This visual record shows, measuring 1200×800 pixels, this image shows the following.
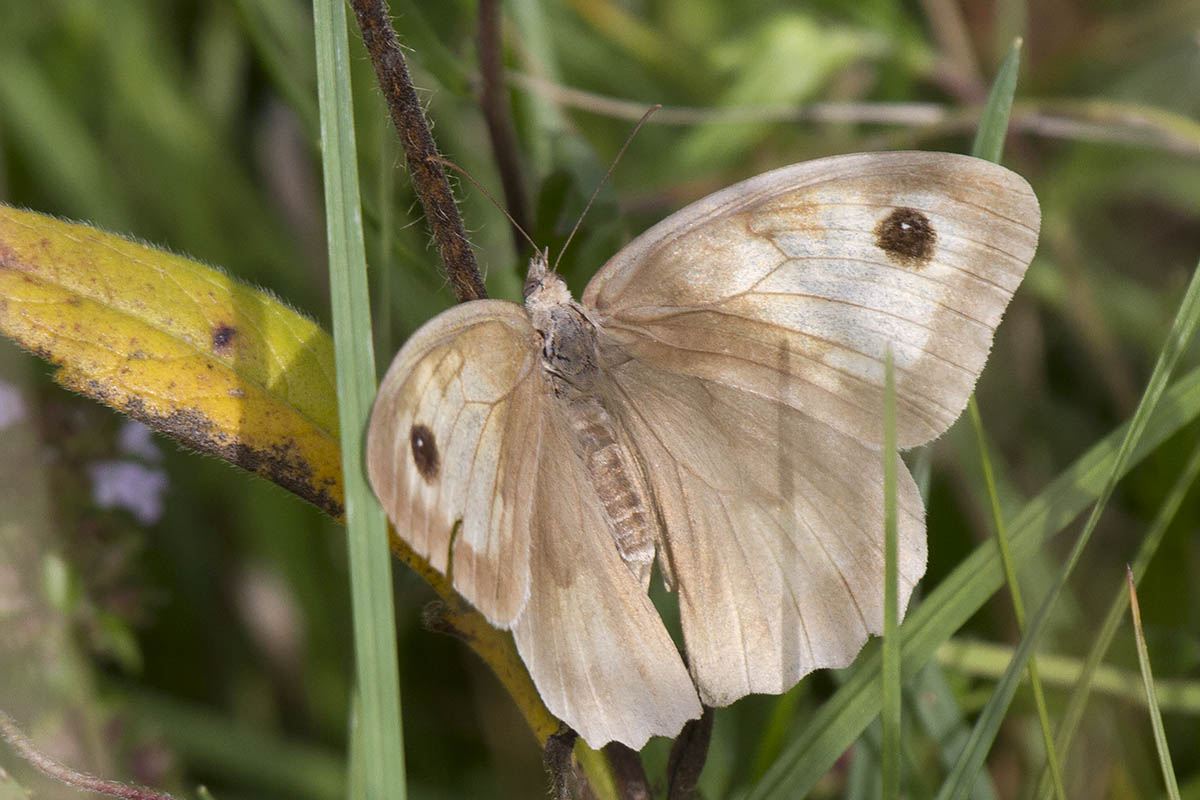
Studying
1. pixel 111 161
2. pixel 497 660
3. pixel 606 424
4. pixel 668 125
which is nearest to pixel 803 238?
pixel 606 424

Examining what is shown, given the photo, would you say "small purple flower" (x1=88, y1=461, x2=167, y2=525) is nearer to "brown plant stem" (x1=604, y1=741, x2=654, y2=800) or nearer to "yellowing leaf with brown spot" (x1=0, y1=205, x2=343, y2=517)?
"yellowing leaf with brown spot" (x1=0, y1=205, x2=343, y2=517)

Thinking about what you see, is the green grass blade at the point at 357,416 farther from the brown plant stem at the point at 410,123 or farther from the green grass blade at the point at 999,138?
the green grass blade at the point at 999,138

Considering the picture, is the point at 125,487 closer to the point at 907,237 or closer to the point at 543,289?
the point at 543,289

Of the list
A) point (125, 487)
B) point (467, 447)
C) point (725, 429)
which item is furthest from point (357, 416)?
point (125, 487)

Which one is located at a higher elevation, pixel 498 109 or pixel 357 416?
pixel 498 109

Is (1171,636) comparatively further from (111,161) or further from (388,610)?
(111,161)

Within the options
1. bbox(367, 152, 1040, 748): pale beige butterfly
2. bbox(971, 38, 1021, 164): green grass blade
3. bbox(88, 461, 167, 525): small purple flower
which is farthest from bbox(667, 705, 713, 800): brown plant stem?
bbox(88, 461, 167, 525): small purple flower
